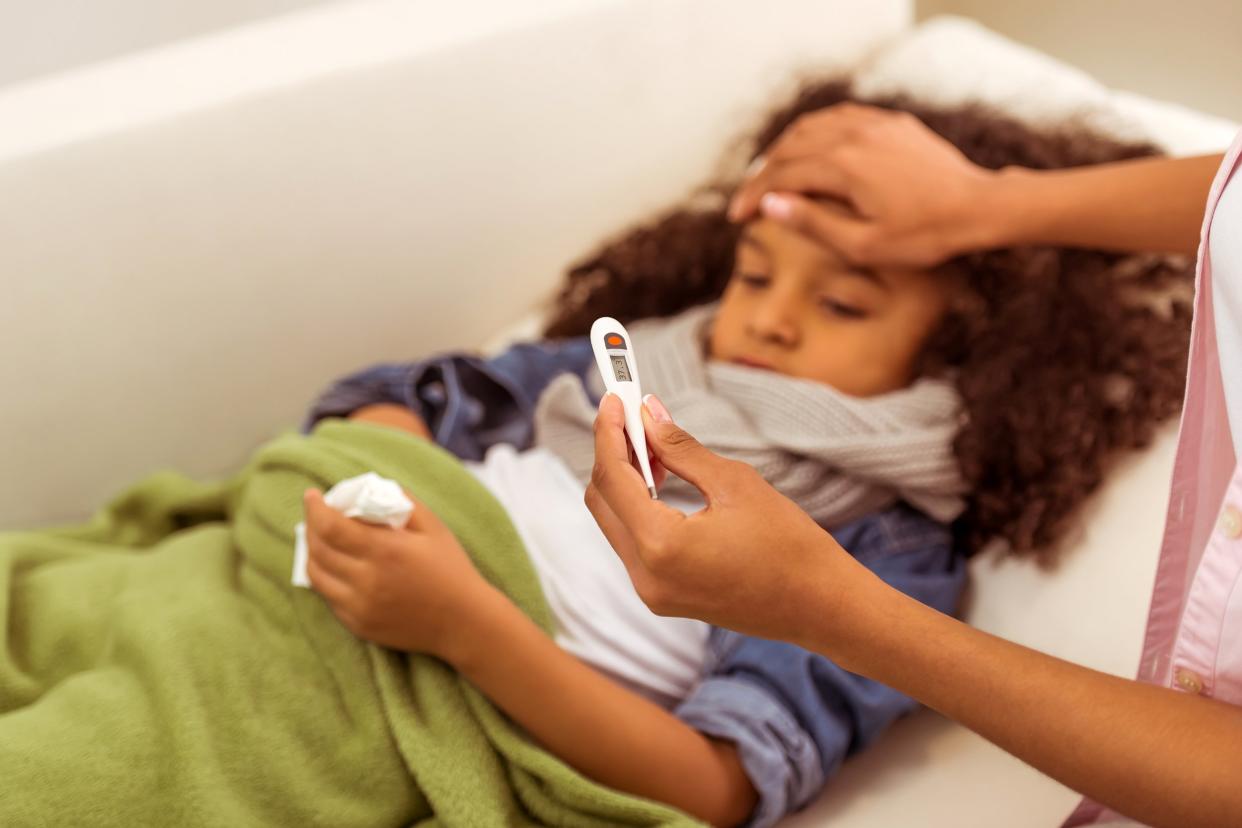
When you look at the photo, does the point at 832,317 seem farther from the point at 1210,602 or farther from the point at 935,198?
the point at 1210,602

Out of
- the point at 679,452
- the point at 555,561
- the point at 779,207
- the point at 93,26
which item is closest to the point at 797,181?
the point at 779,207

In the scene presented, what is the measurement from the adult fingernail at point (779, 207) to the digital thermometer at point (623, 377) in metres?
0.38

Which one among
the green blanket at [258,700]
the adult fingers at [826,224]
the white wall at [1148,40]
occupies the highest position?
the white wall at [1148,40]

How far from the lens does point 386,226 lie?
1118 millimetres

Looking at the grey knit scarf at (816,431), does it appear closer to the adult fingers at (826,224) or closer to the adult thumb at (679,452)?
the adult fingers at (826,224)

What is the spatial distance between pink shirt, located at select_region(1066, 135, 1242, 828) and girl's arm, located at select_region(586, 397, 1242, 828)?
34mm

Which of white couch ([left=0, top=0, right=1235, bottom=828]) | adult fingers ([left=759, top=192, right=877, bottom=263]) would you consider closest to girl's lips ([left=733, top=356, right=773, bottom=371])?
adult fingers ([left=759, top=192, right=877, bottom=263])

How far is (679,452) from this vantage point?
1.73 ft

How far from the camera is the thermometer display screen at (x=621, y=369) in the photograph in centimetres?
55

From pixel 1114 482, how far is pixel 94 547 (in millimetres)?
840

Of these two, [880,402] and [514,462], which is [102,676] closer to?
[514,462]

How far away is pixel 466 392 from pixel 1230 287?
2.30 feet

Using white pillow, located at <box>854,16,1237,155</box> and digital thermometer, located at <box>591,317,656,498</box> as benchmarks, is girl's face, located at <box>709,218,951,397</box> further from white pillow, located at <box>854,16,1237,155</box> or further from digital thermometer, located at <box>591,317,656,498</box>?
digital thermometer, located at <box>591,317,656,498</box>

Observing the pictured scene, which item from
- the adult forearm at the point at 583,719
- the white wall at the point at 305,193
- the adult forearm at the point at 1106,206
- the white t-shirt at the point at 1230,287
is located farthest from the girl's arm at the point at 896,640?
the white wall at the point at 305,193
